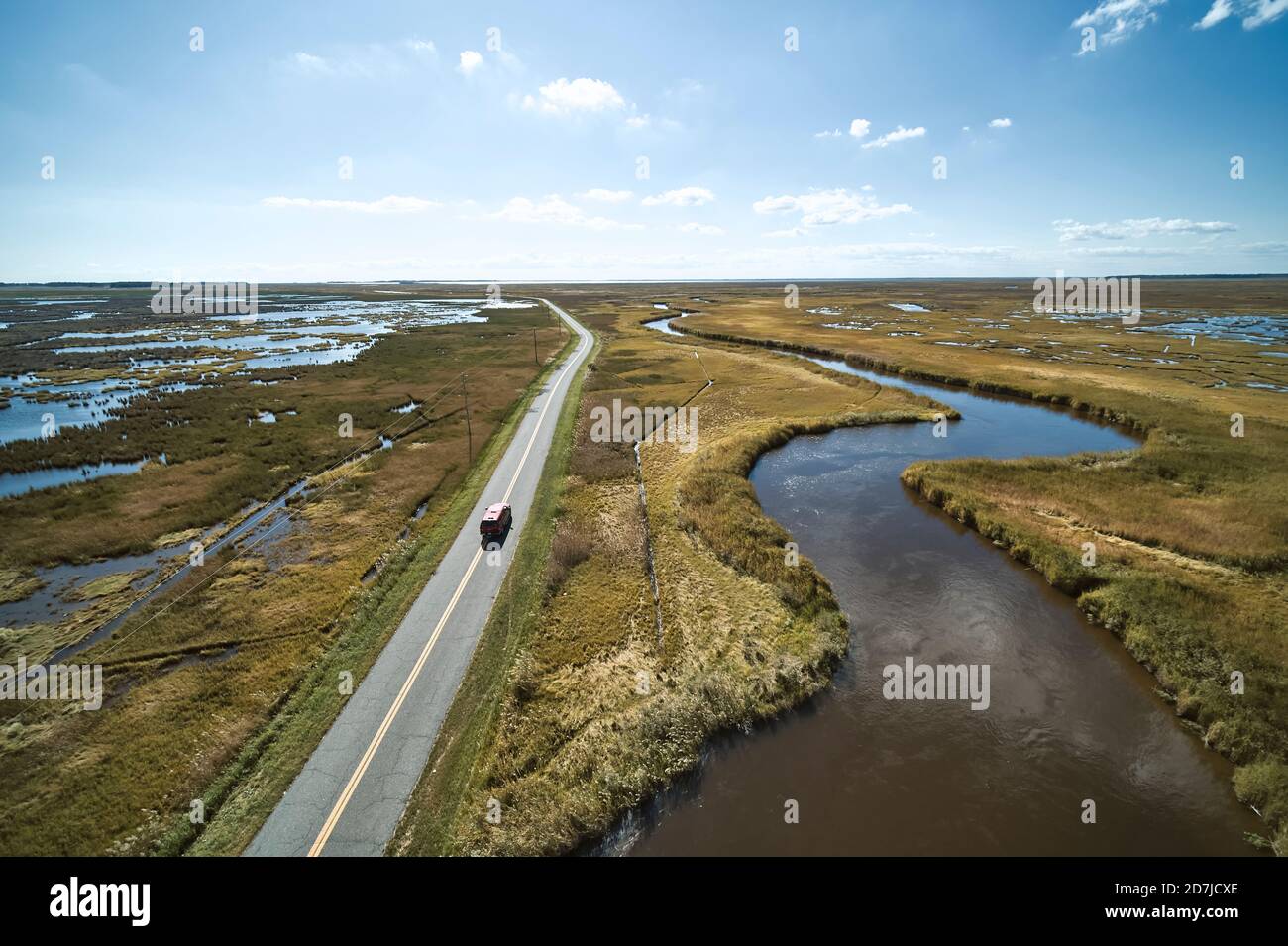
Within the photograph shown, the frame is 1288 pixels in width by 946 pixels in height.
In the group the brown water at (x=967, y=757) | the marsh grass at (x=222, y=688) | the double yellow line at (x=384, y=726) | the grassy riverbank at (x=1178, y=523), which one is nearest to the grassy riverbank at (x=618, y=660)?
the brown water at (x=967, y=757)

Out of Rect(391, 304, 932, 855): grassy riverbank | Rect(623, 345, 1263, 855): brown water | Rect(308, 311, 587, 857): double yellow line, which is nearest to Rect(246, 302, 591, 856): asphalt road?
Rect(308, 311, 587, 857): double yellow line

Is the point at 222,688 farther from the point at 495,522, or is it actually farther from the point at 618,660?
the point at 618,660

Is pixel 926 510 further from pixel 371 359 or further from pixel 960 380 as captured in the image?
pixel 371 359

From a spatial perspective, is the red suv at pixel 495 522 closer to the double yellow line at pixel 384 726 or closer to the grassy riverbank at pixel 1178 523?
the double yellow line at pixel 384 726

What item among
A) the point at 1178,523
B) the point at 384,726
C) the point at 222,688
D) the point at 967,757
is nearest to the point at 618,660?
the point at 384,726

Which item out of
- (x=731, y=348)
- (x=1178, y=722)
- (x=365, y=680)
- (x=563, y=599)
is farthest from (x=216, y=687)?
(x=731, y=348)

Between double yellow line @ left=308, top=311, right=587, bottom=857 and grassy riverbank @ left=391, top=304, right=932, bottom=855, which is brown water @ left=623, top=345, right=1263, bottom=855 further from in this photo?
double yellow line @ left=308, top=311, right=587, bottom=857
